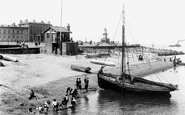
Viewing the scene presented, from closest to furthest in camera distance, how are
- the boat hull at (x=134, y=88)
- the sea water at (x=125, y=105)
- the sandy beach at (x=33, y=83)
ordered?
the sandy beach at (x=33, y=83), the sea water at (x=125, y=105), the boat hull at (x=134, y=88)

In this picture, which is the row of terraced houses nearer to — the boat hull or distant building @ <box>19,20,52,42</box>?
distant building @ <box>19,20,52,42</box>

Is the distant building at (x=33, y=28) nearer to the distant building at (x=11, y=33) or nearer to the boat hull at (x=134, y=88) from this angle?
the distant building at (x=11, y=33)

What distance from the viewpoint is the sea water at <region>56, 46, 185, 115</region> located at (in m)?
21.8

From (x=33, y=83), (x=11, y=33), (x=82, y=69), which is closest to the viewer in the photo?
(x=33, y=83)

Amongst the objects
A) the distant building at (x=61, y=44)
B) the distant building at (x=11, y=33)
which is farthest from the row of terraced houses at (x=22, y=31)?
the distant building at (x=61, y=44)

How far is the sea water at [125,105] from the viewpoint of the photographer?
2178 centimetres

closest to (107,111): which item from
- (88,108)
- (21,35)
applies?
(88,108)

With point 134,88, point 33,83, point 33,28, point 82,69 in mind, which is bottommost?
point 134,88

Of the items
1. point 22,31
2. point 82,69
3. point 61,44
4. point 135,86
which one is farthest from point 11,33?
point 135,86

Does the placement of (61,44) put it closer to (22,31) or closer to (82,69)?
(82,69)

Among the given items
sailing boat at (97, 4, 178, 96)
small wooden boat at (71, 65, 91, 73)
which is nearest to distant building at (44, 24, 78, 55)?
small wooden boat at (71, 65, 91, 73)

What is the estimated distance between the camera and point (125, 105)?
24.4 meters

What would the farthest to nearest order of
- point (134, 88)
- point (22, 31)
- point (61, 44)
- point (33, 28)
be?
1. point (33, 28)
2. point (22, 31)
3. point (61, 44)
4. point (134, 88)

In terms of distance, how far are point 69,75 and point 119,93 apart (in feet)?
31.1
